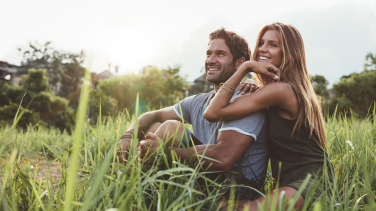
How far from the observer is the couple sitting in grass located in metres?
1.65

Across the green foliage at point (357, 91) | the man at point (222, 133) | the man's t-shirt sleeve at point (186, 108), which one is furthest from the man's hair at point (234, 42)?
the green foliage at point (357, 91)

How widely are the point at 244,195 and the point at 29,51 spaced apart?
52629 mm

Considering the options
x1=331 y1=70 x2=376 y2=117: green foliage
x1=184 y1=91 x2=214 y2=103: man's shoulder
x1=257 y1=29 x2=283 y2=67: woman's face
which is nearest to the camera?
x1=257 y1=29 x2=283 y2=67: woman's face

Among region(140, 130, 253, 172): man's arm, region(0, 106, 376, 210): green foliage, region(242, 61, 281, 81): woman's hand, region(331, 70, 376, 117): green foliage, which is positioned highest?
region(331, 70, 376, 117): green foliage

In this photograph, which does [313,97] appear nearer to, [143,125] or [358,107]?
[143,125]

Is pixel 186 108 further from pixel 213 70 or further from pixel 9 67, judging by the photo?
pixel 9 67

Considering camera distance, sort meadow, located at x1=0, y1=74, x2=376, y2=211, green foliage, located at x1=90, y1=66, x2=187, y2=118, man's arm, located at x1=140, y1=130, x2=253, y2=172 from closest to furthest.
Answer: meadow, located at x1=0, y1=74, x2=376, y2=211, man's arm, located at x1=140, y1=130, x2=253, y2=172, green foliage, located at x1=90, y1=66, x2=187, y2=118

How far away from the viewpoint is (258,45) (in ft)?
7.77

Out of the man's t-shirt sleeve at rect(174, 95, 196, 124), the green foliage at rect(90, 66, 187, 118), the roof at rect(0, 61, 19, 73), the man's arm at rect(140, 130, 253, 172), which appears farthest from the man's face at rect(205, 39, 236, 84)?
the roof at rect(0, 61, 19, 73)

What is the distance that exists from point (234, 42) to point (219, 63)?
295mm

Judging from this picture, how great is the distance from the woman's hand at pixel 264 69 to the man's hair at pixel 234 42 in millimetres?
898

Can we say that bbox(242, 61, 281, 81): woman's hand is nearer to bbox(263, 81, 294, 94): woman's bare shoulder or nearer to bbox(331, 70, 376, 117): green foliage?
bbox(263, 81, 294, 94): woman's bare shoulder

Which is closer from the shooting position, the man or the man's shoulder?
the man

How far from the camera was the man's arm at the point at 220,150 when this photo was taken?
63.3 inches
